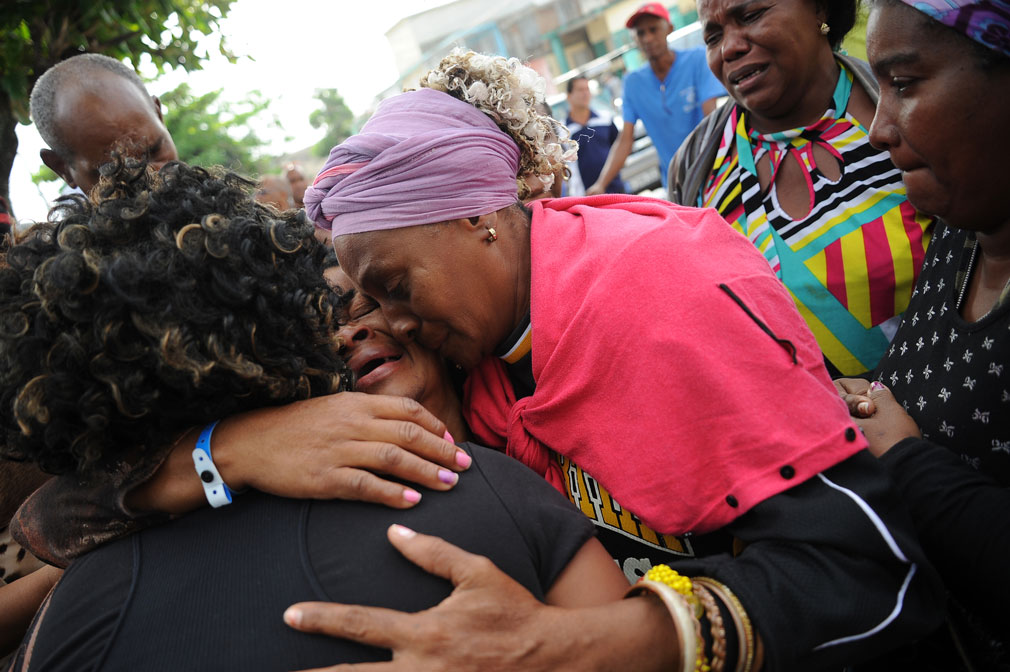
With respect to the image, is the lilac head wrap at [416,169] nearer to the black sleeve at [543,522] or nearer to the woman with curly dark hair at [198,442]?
the woman with curly dark hair at [198,442]

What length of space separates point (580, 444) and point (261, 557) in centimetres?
87

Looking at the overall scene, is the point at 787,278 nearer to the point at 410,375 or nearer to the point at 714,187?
the point at 714,187

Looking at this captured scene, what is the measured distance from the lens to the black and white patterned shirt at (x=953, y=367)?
66.1 inches

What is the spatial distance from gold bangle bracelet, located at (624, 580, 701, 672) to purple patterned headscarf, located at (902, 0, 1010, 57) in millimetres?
1405

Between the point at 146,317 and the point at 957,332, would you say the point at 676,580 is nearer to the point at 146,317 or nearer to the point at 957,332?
the point at 957,332

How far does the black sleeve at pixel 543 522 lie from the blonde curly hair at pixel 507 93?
1.17 metres

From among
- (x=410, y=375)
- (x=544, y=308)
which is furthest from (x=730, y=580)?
(x=410, y=375)

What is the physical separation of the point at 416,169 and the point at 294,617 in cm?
128

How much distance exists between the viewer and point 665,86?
6504 millimetres

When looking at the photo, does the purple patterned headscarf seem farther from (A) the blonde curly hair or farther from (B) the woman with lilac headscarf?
(A) the blonde curly hair

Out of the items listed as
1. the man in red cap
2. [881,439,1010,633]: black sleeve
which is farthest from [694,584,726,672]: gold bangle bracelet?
the man in red cap

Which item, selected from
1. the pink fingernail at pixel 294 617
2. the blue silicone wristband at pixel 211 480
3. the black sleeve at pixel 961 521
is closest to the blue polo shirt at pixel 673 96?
the black sleeve at pixel 961 521

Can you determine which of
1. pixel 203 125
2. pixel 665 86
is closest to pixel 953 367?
pixel 665 86

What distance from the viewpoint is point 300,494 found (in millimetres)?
1410
